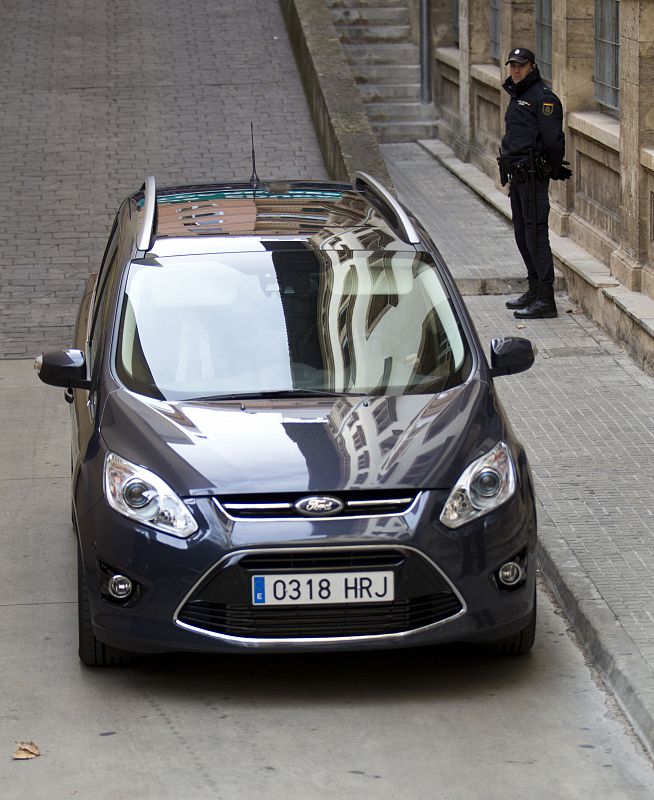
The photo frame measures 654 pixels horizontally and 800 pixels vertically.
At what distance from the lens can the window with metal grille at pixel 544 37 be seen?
15.4m

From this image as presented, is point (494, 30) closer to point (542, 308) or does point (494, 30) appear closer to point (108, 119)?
point (108, 119)

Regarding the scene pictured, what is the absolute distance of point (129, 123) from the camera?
17719mm

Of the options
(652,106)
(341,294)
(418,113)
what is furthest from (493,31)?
(341,294)

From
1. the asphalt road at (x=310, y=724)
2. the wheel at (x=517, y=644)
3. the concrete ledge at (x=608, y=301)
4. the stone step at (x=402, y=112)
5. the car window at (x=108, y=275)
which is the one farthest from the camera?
the stone step at (x=402, y=112)

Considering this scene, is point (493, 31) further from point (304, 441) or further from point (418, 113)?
point (304, 441)

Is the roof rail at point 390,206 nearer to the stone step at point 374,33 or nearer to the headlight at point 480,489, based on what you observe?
the headlight at point 480,489

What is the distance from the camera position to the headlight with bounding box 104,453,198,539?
5543 mm

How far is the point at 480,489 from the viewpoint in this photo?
571 cm

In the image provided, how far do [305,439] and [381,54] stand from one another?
16625 mm

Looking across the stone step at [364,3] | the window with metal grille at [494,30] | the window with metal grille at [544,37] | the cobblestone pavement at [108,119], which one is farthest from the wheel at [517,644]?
the stone step at [364,3]

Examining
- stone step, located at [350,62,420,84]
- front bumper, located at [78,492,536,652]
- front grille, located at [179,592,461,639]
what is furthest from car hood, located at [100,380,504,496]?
stone step, located at [350,62,420,84]

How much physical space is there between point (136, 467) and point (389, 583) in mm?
→ 1043

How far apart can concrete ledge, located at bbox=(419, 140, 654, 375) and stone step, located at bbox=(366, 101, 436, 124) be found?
25.0 feet

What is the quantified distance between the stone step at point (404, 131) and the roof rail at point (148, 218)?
13798 mm
